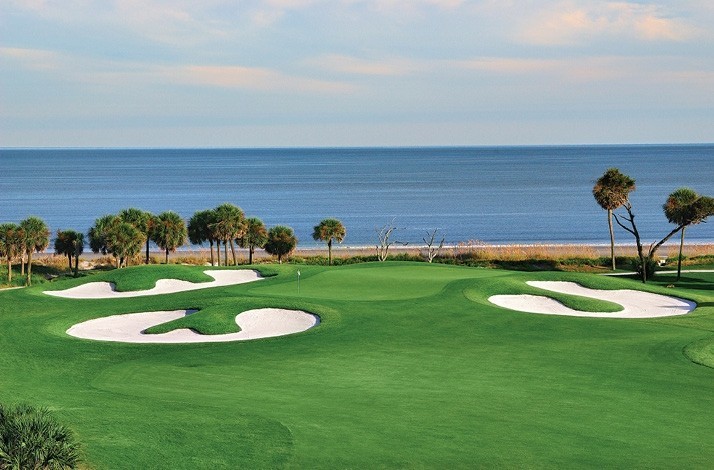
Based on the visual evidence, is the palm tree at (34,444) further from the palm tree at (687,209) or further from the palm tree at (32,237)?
the palm tree at (687,209)

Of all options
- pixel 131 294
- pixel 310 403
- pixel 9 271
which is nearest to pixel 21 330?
pixel 131 294

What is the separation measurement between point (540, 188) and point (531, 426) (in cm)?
16861

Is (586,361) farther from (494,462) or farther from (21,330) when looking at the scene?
(21,330)

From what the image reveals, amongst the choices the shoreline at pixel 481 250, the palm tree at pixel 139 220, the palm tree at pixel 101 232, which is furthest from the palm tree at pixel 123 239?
the shoreline at pixel 481 250

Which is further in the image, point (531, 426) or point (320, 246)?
point (320, 246)

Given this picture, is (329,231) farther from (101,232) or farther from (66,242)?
(66,242)

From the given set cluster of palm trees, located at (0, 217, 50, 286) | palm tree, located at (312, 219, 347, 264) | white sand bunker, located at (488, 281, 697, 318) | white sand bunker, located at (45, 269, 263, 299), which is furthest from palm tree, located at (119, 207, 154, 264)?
white sand bunker, located at (488, 281, 697, 318)

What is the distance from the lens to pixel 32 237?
51062mm

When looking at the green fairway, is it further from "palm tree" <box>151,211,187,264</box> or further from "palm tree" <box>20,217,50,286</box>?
"palm tree" <box>151,211,187,264</box>

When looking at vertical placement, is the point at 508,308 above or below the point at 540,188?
below

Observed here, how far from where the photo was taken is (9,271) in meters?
50.5

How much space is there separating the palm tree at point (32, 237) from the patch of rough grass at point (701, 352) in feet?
129

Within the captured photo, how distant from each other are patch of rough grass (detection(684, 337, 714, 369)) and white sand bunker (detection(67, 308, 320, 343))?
10709 mm

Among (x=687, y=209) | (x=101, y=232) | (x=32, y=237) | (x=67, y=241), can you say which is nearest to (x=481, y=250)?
(x=687, y=209)
